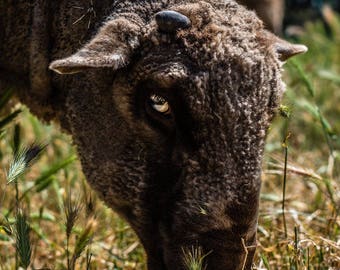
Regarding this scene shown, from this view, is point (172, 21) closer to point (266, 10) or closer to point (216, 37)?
point (216, 37)

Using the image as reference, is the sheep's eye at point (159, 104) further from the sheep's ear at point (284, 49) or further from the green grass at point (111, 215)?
the sheep's ear at point (284, 49)

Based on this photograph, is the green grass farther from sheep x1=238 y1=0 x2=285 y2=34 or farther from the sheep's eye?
sheep x1=238 y1=0 x2=285 y2=34

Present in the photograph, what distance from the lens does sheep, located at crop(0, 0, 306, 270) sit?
9.14 ft

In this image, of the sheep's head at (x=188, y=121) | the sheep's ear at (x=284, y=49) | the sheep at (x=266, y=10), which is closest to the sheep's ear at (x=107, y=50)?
the sheep's head at (x=188, y=121)

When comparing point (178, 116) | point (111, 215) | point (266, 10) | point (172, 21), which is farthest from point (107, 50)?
point (266, 10)

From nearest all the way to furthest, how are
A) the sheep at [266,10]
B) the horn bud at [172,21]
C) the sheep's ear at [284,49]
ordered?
the horn bud at [172,21], the sheep's ear at [284,49], the sheep at [266,10]

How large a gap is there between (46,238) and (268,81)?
1803 millimetres

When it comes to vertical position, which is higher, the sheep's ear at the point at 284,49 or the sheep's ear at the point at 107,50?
the sheep's ear at the point at 107,50

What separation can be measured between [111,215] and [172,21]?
1.80m

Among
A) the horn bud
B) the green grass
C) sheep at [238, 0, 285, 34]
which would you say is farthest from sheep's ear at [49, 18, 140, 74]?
sheep at [238, 0, 285, 34]

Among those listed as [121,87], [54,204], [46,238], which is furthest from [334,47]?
[121,87]

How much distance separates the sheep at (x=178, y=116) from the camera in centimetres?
279

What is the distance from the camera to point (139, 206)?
3.04 m

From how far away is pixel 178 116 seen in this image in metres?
2.86
